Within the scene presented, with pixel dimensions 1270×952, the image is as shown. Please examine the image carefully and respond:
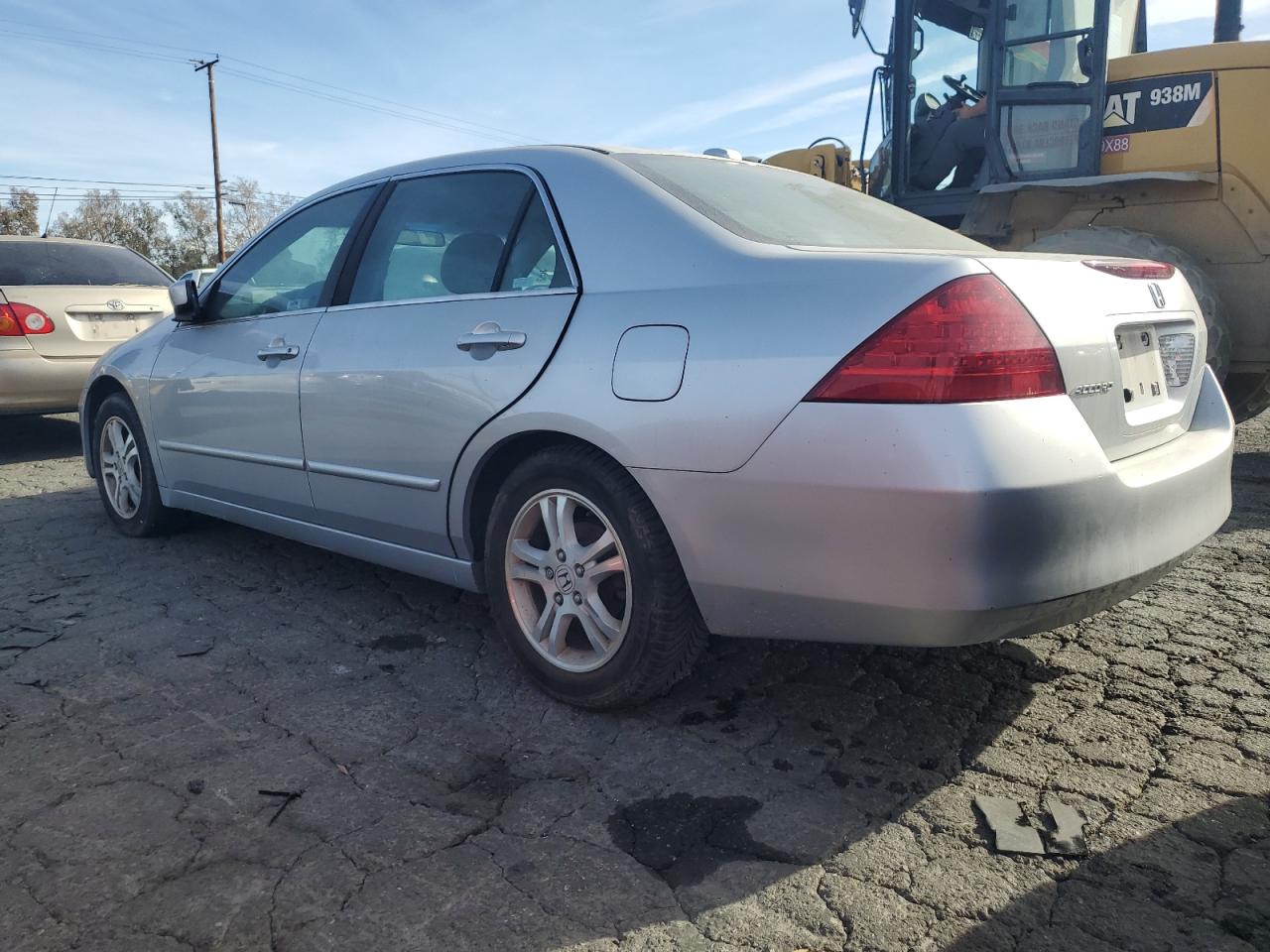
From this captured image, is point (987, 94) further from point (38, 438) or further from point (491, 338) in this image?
point (38, 438)

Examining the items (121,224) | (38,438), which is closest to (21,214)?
(121,224)

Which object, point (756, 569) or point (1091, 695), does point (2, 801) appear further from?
point (1091, 695)

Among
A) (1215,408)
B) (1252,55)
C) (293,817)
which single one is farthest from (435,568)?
(1252,55)

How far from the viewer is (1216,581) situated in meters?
3.77

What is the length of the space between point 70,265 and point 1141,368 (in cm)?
760

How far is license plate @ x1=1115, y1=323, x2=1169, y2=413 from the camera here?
95.8 inches

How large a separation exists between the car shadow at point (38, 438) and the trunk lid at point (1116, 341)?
7057 millimetres

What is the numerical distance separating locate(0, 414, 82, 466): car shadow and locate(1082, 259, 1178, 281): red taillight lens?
23.2ft

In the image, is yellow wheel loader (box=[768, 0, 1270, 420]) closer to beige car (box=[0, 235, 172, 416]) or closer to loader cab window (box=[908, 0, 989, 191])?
loader cab window (box=[908, 0, 989, 191])

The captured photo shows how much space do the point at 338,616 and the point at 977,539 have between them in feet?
7.91

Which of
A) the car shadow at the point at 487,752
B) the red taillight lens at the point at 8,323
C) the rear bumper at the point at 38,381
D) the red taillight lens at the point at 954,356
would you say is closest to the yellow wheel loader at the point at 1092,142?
the car shadow at the point at 487,752

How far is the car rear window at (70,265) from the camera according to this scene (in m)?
7.19

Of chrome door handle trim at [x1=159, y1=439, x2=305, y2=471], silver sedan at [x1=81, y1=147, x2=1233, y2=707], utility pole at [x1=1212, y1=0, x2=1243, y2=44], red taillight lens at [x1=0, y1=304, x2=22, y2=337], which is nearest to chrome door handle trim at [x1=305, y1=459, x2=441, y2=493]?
silver sedan at [x1=81, y1=147, x2=1233, y2=707]

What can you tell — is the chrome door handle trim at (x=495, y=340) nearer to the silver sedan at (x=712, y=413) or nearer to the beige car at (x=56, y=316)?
the silver sedan at (x=712, y=413)
